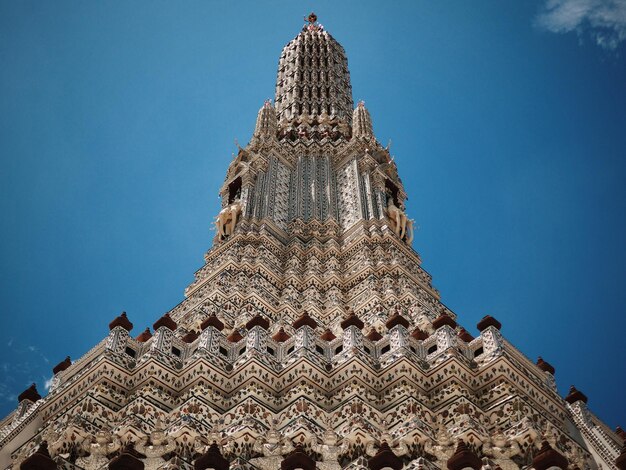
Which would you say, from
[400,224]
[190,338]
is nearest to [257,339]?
[190,338]

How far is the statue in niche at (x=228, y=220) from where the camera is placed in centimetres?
1994

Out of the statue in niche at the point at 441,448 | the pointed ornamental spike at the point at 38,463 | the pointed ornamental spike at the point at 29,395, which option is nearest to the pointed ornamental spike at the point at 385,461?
the statue in niche at the point at 441,448

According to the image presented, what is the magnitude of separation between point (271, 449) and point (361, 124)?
17824mm

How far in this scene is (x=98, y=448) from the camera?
371 inches

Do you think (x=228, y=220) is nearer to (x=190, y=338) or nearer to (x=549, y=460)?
(x=190, y=338)

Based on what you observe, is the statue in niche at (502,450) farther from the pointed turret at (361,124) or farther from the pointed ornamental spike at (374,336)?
the pointed turret at (361,124)

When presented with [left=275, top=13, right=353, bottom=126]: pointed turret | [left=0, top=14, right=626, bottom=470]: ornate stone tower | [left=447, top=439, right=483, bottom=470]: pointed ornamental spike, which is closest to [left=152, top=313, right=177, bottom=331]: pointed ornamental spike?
[left=0, top=14, right=626, bottom=470]: ornate stone tower

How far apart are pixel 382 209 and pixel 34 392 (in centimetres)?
1046

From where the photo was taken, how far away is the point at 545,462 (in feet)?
27.5

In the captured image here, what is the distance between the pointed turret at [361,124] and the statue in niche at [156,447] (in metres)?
16.4

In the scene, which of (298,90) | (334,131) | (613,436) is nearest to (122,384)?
(613,436)

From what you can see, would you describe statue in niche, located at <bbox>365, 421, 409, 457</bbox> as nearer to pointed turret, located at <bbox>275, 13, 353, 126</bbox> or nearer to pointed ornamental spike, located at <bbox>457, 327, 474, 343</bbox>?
pointed ornamental spike, located at <bbox>457, 327, 474, 343</bbox>

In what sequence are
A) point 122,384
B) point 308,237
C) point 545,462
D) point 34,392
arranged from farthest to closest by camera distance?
point 308,237
point 34,392
point 122,384
point 545,462

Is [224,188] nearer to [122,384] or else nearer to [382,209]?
[382,209]
